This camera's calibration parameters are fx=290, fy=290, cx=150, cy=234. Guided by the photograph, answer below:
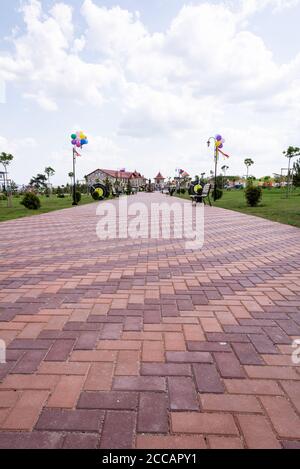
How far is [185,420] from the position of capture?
1.58m

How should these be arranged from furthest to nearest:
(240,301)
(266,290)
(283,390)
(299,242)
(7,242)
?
1. (7,242)
2. (299,242)
3. (266,290)
4. (240,301)
5. (283,390)

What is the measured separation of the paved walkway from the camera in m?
1.52

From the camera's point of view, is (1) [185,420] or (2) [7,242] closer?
(1) [185,420]

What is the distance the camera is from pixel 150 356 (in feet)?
7.11

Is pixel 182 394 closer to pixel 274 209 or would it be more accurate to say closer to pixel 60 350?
pixel 60 350

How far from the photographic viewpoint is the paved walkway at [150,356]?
152 cm

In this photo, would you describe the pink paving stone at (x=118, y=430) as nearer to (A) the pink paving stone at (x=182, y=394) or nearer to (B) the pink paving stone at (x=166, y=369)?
(A) the pink paving stone at (x=182, y=394)

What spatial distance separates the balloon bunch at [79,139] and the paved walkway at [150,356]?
55.9 ft

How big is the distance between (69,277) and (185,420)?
111 inches

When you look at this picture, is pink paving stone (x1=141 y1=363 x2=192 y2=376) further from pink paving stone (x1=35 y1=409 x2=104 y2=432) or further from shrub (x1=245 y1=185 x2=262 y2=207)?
shrub (x1=245 y1=185 x2=262 y2=207)

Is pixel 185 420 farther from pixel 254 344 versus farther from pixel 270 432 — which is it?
pixel 254 344

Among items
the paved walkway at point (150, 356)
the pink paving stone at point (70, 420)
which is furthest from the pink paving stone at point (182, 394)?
the pink paving stone at point (70, 420)

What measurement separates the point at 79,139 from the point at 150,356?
2056cm

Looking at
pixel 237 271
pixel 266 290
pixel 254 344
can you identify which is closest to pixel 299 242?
pixel 237 271
